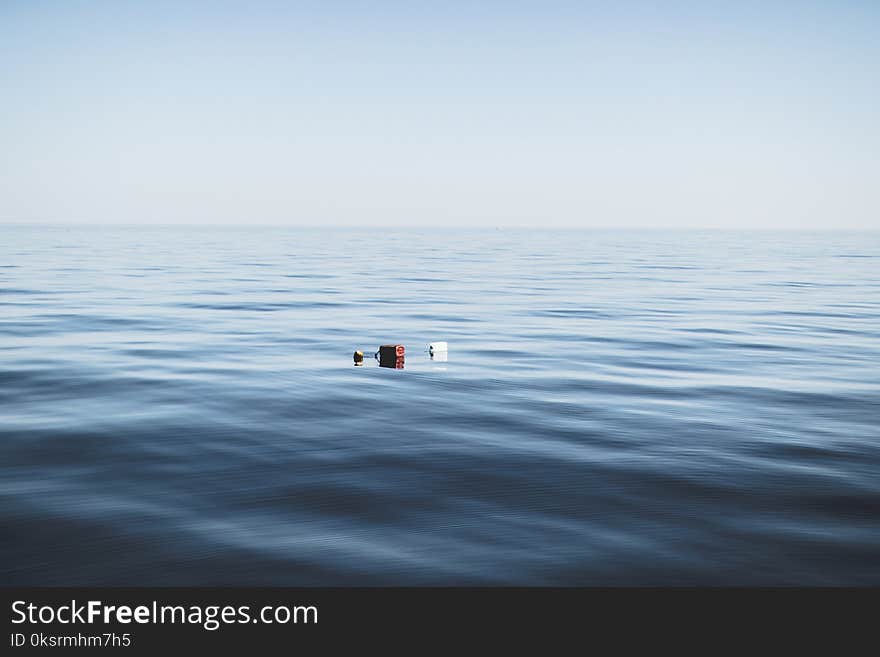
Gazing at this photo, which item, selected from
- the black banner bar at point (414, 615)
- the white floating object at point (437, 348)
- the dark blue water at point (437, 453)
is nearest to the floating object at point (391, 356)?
the dark blue water at point (437, 453)

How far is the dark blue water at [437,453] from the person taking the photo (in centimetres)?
631

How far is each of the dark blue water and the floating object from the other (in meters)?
0.21

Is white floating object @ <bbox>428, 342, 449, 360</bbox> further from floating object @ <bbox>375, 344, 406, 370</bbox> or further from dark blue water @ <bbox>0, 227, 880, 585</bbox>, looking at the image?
floating object @ <bbox>375, 344, 406, 370</bbox>

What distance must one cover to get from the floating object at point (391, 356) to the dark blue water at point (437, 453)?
212 mm

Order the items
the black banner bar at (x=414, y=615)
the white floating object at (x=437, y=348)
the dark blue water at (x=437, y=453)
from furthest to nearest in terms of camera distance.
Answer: the white floating object at (x=437, y=348)
the dark blue water at (x=437, y=453)
the black banner bar at (x=414, y=615)

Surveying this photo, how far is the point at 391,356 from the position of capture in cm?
1507

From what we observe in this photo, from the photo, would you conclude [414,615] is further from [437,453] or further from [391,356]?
[391,356]

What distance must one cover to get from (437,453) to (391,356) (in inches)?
230

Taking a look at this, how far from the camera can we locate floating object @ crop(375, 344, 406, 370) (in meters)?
15.0

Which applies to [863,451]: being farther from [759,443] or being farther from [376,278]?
[376,278]

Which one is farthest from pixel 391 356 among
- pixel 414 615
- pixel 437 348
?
pixel 414 615

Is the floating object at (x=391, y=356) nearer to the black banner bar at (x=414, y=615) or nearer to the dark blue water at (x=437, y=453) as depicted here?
the dark blue water at (x=437, y=453)

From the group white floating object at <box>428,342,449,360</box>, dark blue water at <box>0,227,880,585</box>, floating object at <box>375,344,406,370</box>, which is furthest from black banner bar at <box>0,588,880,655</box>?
white floating object at <box>428,342,449,360</box>

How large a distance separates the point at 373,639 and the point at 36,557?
2.87 metres
